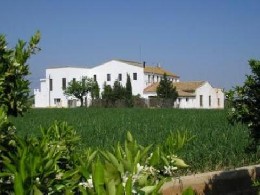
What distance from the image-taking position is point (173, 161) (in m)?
2.32

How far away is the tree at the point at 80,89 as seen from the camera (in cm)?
8356

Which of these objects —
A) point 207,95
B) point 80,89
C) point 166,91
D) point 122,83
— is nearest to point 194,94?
point 207,95

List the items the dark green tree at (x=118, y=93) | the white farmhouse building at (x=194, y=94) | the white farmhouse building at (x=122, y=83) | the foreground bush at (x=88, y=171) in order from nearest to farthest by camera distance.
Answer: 1. the foreground bush at (x=88, y=171)
2. the dark green tree at (x=118, y=93)
3. the white farmhouse building at (x=194, y=94)
4. the white farmhouse building at (x=122, y=83)

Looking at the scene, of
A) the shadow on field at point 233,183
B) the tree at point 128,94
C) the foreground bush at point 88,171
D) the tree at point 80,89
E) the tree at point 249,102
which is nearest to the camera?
the foreground bush at point 88,171

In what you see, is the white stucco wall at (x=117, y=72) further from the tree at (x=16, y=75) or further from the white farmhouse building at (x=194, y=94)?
the tree at (x=16, y=75)

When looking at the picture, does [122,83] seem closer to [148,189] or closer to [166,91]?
[166,91]

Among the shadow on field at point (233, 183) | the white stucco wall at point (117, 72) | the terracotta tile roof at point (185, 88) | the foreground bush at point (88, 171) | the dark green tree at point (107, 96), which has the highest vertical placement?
the white stucco wall at point (117, 72)

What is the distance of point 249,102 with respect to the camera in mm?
5340

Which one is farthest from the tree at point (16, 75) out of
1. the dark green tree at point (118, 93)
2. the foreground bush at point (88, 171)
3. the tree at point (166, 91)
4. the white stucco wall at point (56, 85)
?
the white stucco wall at point (56, 85)

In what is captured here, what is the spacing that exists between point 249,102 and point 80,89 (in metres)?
79.2

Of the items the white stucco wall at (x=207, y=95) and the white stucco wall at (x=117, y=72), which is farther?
the white stucco wall at (x=117, y=72)

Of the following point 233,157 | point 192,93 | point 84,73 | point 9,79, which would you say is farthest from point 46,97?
point 9,79

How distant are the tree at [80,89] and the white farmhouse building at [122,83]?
2.62m

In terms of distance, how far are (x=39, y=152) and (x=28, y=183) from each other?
0.28 meters
